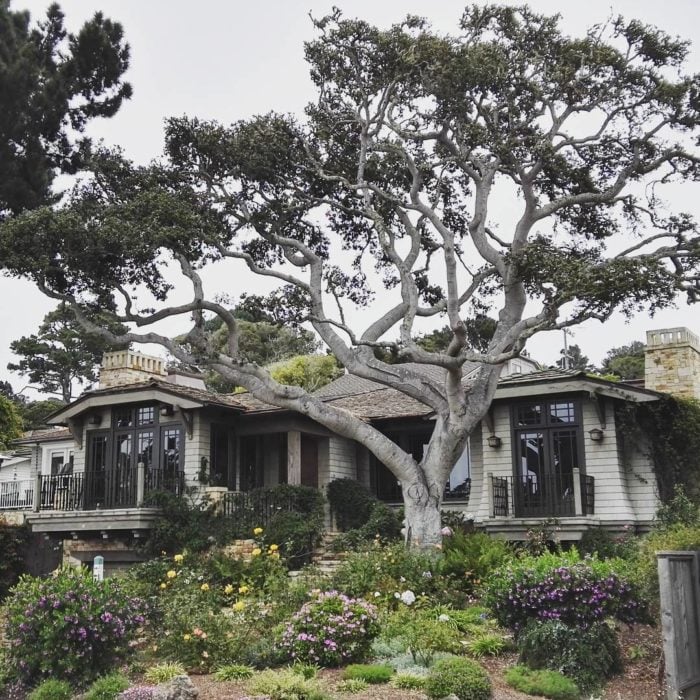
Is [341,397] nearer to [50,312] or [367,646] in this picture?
[367,646]

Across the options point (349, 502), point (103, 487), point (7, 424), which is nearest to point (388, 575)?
point (349, 502)

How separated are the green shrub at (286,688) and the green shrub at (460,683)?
1.21 m

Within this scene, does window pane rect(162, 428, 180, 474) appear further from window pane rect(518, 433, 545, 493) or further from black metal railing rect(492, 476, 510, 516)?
window pane rect(518, 433, 545, 493)

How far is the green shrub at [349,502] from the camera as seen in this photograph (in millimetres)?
23562

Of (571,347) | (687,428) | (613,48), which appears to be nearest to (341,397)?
(687,428)

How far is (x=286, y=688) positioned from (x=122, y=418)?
16.5 metres

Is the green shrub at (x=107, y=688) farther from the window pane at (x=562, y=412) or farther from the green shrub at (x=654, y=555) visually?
the window pane at (x=562, y=412)

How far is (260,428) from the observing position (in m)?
24.6

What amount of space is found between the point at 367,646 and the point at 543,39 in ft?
49.9

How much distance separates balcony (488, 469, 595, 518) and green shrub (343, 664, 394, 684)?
10.5m

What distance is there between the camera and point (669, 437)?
2066cm

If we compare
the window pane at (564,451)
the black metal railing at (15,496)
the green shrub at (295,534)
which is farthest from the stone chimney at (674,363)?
the black metal railing at (15,496)

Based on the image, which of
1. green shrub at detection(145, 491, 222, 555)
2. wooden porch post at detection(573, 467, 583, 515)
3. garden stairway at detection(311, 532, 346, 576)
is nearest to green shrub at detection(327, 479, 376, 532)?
garden stairway at detection(311, 532, 346, 576)

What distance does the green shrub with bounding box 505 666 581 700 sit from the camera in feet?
33.1
